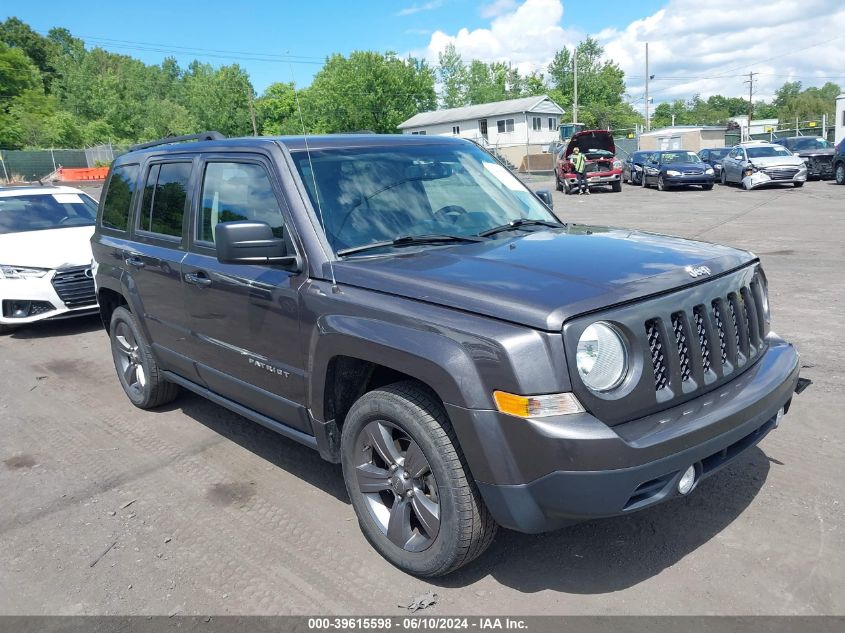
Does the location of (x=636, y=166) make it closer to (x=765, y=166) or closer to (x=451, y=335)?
(x=765, y=166)

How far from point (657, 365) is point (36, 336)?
8.06 metres

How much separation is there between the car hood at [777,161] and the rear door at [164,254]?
2366 cm

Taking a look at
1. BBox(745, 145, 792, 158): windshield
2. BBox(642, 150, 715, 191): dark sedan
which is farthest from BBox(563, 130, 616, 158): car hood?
BBox(745, 145, 792, 158): windshield

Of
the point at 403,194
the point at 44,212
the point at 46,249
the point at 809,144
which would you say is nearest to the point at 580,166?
the point at 809,144

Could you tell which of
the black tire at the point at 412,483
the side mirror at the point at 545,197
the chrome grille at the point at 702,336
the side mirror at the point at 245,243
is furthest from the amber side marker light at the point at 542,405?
the side mirror at the point at 545,197

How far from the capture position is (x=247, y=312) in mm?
3680

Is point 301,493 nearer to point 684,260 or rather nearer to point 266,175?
point 266,175

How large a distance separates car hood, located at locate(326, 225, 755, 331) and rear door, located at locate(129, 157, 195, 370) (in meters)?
1.62

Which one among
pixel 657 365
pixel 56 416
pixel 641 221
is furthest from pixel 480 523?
pixel 641 221

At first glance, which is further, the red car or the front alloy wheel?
the red car

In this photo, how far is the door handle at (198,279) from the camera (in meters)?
3.98

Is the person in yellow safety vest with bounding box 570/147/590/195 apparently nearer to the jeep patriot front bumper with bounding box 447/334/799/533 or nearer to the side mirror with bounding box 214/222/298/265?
the side mirror with bounding box 214/222/298/265

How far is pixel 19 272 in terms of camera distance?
25.8 feet

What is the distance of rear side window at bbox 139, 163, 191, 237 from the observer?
14.2 feet
